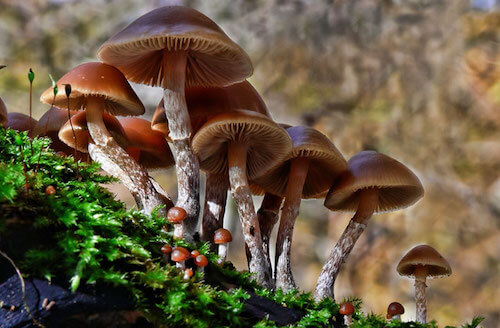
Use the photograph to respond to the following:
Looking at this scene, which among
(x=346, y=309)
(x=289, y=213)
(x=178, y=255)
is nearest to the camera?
(x=178, y=255)

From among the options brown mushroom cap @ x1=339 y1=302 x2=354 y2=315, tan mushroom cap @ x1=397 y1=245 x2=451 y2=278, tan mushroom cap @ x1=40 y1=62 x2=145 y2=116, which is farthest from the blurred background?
brown mushroom cap @ x1=339 y1=302 x2=354 y2=315

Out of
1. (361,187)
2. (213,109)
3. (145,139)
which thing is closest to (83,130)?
(145,139)

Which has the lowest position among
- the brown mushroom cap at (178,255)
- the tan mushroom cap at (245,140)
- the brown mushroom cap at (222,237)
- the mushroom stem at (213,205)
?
the brown mushroom cap at (178,255)

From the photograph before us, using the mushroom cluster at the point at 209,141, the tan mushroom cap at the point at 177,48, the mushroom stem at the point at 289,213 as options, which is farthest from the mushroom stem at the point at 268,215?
the tan mushroom cap at the point at 177,48

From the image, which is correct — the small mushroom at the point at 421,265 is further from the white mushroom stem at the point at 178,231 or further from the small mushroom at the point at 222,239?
the white mushroom stem at the point at 178,231

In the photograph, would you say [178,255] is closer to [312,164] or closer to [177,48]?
[177,48]

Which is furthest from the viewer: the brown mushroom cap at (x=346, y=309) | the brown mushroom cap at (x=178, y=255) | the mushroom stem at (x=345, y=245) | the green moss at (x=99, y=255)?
the mushroom stem at (x=345, y=245)
